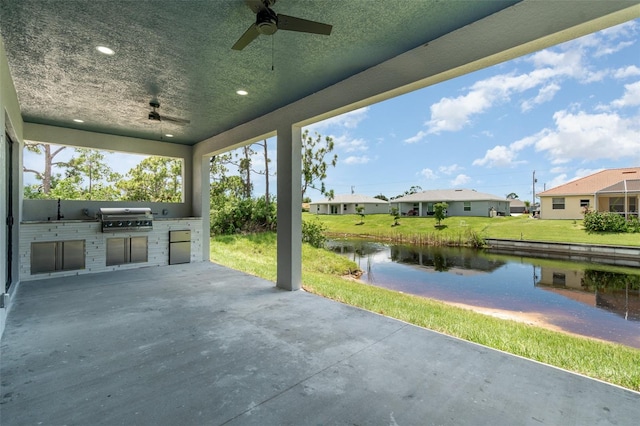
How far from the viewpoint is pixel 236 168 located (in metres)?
14.2

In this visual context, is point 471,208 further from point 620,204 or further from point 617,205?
point 620,204

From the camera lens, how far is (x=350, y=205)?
29719 mm

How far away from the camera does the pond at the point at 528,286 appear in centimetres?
547

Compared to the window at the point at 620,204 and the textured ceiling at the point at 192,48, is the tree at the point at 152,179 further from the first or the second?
the window at the point at 620,204

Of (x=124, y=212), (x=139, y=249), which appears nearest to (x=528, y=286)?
(x=139, y=249)

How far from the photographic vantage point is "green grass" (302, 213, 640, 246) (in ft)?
40.0

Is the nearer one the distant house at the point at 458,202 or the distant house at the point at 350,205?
the distant house at the point at 458,202

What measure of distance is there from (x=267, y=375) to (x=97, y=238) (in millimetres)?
5216

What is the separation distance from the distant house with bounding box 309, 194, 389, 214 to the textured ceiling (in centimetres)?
2509

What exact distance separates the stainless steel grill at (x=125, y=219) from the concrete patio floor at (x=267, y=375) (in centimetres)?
229

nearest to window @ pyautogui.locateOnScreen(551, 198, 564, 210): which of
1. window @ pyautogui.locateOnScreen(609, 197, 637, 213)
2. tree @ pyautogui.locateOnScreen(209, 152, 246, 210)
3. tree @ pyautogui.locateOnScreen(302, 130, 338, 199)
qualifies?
window @ pyautogui.locateOnScreen(609, 197, 637, 213)

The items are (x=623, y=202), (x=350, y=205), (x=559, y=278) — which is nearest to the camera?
(x=559, y=278)

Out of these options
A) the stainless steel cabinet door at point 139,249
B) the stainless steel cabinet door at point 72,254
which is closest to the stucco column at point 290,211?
the stainless steel cabinet door at point 139,249

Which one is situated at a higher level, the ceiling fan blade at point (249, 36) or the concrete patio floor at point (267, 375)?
the ceiling fan blade at point (249, 36)
